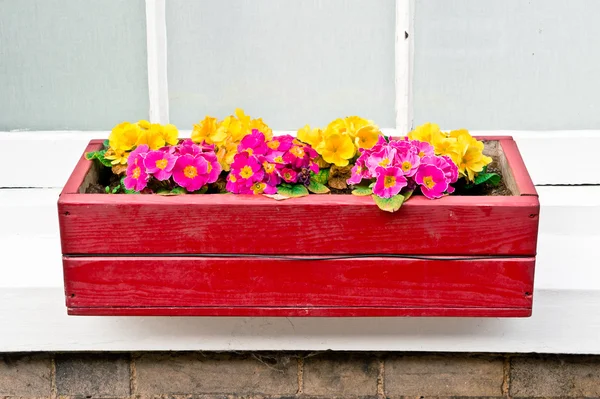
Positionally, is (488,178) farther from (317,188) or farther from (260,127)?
(260,127)

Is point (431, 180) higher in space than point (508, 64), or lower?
lower

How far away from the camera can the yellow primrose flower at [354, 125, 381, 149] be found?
5.46 ft

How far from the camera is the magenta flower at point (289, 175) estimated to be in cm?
159

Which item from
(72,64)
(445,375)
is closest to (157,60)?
(72,64)

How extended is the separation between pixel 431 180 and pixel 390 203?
0.10 meters

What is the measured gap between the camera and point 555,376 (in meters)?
1.90

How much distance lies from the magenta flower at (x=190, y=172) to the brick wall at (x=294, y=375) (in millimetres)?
491

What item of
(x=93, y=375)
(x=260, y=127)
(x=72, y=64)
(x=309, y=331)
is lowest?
(x=93, y=375)

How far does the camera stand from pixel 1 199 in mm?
1875

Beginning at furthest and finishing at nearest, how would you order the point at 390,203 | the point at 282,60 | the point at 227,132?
the point at 282,60 → the point at 227,132 → the point at 390,203

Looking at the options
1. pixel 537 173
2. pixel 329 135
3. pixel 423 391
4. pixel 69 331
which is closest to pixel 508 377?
pixel 423 391

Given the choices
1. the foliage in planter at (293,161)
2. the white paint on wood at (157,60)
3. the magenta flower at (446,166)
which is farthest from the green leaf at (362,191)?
the white paint on wood at (157,60)

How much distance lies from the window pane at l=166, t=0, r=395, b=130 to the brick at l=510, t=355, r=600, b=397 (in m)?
0.62

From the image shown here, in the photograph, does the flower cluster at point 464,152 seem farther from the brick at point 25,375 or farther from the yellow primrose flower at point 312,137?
the brick at point 25,375
